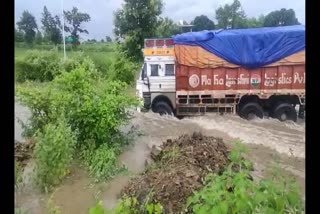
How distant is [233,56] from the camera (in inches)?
349

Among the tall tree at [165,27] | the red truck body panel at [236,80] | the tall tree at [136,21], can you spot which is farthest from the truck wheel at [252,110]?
the tall tree at [136,21]

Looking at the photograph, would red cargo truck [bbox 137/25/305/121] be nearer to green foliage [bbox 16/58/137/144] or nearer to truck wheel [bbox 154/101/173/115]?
truck wheel [bbox 154/101/173/115]

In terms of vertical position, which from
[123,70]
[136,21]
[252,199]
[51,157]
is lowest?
[51,157]

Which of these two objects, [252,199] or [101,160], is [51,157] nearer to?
[101,160]

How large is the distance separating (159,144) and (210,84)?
2.40 metres

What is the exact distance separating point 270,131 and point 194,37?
2813 mm

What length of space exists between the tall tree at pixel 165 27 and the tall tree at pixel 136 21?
0.18 m

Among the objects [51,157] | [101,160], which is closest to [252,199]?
[51,157]

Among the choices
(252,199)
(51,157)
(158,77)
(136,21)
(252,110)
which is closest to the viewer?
(252,199)

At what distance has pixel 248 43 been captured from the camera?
8.76 metres

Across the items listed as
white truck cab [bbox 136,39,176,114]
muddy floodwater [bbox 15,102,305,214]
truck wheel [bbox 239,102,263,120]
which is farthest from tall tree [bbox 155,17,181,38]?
truck wheel [bbox 239,102,263,120]

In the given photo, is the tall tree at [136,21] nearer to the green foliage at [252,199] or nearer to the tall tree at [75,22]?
the tall tree at [75,22]
